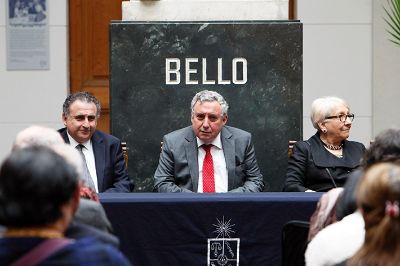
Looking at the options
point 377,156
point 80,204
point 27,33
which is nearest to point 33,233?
point 80,204

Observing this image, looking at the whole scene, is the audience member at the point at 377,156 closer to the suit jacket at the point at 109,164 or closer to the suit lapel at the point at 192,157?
the suit lapel at the point at 192,157

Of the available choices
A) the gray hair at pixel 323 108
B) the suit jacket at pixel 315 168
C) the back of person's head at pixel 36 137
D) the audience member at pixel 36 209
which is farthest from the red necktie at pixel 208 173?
the audience member at pixel 36 209

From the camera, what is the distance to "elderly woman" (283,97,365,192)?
24.1 feet

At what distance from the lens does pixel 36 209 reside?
3.15 metres

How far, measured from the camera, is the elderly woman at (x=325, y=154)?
7336 mm

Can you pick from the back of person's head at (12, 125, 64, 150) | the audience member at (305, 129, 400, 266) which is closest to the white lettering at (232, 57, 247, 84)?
the back of person's head at (12, 125, 64, 150)

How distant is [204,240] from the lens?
6.10 m

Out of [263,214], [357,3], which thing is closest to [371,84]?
[357,3]

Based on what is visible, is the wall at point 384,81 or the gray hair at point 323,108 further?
the wall at point 384,81

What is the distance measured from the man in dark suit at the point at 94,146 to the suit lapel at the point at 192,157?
43 centimetres

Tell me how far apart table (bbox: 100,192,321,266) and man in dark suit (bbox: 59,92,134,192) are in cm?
119

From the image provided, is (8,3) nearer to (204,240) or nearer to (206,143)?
(206,143)

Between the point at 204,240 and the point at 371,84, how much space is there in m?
4.92

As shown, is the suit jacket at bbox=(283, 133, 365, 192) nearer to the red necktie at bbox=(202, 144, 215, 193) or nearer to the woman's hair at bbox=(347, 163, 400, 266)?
the red necktie at bbox=(202, 144, 215, 193)
